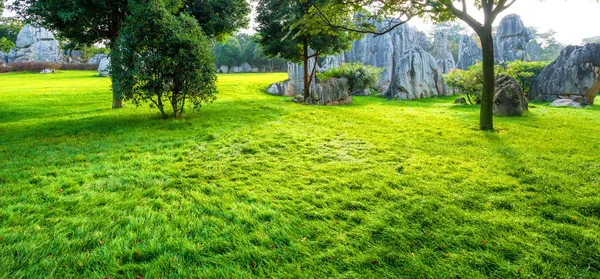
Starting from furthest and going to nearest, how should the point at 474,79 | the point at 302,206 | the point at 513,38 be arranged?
the point at 513,38
the point at 474,79
the point at 302,206

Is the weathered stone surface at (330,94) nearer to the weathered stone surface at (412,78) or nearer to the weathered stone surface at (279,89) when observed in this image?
the weathered stone surface at (412,78)

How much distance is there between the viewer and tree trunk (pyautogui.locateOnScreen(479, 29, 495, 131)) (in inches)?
354

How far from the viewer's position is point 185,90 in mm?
10234

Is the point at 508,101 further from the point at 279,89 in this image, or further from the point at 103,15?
the point at 103,15

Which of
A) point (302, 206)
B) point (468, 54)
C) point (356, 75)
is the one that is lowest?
point (302, 206)

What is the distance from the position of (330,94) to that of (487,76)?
1008cm

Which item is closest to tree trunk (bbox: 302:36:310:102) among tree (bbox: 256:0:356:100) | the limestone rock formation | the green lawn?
tree (bbox: 256:0:356:100)

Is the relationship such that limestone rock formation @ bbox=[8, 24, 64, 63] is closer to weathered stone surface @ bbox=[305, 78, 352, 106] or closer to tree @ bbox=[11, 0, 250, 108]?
tree @ bbox=[11, 0, 250, 108]

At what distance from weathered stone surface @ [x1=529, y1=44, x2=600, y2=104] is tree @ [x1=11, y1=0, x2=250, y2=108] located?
71.2 feet

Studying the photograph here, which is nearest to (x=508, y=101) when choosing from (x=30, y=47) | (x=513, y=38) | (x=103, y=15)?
(x=103, y=15)

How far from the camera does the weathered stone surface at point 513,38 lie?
158 ft

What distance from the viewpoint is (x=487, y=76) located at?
9109 mm

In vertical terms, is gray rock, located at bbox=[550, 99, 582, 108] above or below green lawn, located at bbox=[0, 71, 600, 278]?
above

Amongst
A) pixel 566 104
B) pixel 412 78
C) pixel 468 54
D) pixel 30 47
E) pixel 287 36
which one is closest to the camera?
pixel 566 104
